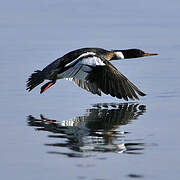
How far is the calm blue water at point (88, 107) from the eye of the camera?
6.38 meters

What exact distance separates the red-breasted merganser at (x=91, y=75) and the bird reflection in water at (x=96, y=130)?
29cm

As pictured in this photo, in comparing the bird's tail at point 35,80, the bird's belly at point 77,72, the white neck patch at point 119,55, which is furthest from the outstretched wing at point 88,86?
the white neck patch at point 119,55

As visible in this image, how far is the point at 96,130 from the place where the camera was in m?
7.82

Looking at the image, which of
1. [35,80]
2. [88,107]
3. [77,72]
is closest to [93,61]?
[77,72]

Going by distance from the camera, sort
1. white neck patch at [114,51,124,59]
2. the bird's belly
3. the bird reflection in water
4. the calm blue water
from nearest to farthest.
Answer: the calm blue water → the bird reflection in water → the bird's belly → white neck patch at [114,51,124,59]

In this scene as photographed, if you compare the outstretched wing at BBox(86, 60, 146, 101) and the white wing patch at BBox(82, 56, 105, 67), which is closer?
the outstretched wing at BBox(86, 60, 146, 101)

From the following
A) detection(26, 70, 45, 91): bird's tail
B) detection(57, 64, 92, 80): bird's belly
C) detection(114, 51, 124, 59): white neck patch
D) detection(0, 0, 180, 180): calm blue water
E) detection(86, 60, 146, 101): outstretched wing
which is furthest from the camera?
detection(114, 51, 124, 59): white neck patch

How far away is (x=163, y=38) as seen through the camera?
14531 millimetres

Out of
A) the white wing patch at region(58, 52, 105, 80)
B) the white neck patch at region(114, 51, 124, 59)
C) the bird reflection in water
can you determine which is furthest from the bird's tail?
the white neck patch at region(114, 51, 124, 59)

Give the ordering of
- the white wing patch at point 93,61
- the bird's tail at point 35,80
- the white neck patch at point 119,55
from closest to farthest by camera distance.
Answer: the white wing patch at point 93,61 → the bird's tail at point 35,80 → the white neck patch at point 119,55

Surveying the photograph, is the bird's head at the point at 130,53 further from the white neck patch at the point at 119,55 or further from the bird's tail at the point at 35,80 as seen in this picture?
the bird's tail at the point at 35,80

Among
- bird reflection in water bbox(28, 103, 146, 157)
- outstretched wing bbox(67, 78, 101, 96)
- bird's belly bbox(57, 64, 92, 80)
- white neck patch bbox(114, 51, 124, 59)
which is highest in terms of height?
white neck patch bbox(114, 51, 124, 59)

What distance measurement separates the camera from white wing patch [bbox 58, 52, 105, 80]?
372 inches

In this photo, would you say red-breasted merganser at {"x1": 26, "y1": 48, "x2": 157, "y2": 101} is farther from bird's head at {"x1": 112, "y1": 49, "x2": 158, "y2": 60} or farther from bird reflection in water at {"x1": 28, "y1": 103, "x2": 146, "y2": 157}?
bird's head at {"x1": 112, "y1": 49, "x2": 158, "y2": 60}
